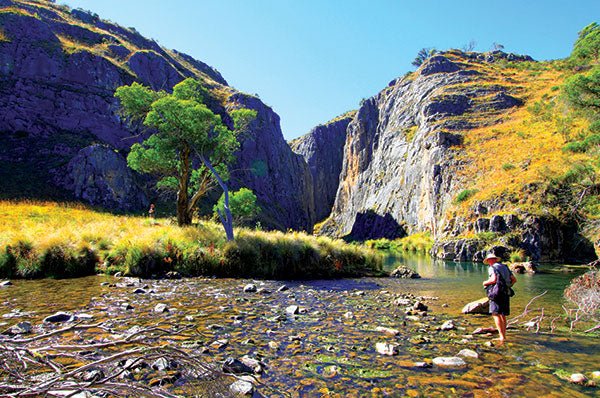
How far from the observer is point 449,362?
6.57 m

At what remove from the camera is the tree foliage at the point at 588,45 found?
31.5 meters

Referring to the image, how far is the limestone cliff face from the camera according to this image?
79188mm

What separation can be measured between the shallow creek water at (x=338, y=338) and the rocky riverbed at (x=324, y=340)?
1.1 inches

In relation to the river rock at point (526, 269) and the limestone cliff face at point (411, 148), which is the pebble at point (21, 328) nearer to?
the river rock at point (526, 269)

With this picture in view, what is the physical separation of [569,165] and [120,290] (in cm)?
5376

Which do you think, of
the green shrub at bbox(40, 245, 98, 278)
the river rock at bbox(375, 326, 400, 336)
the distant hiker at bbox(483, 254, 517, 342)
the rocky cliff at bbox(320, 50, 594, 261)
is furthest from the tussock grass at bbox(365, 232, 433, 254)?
the river rock at bbox(375, 326, 400, 336)

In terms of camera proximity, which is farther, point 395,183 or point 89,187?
point 395,183

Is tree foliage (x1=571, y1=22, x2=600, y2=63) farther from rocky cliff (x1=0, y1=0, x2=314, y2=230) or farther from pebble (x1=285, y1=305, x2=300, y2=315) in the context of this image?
rocky cliff (x1=0, y1=0, x2=314, y2=230)

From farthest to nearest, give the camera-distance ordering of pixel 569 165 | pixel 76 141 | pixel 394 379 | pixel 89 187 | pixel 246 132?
pixel 76 141 < pixel 89 187 < pixel 569 165 < pixel 246 132 < pixel 394 379

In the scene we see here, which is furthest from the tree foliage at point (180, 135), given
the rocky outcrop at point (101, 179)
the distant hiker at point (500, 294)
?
the rocky outcrop at point (101, 179)

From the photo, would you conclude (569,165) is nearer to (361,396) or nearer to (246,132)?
(246,132)

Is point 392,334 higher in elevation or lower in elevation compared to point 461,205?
lower

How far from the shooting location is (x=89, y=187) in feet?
162

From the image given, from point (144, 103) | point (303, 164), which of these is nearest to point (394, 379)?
point (144, 103)
